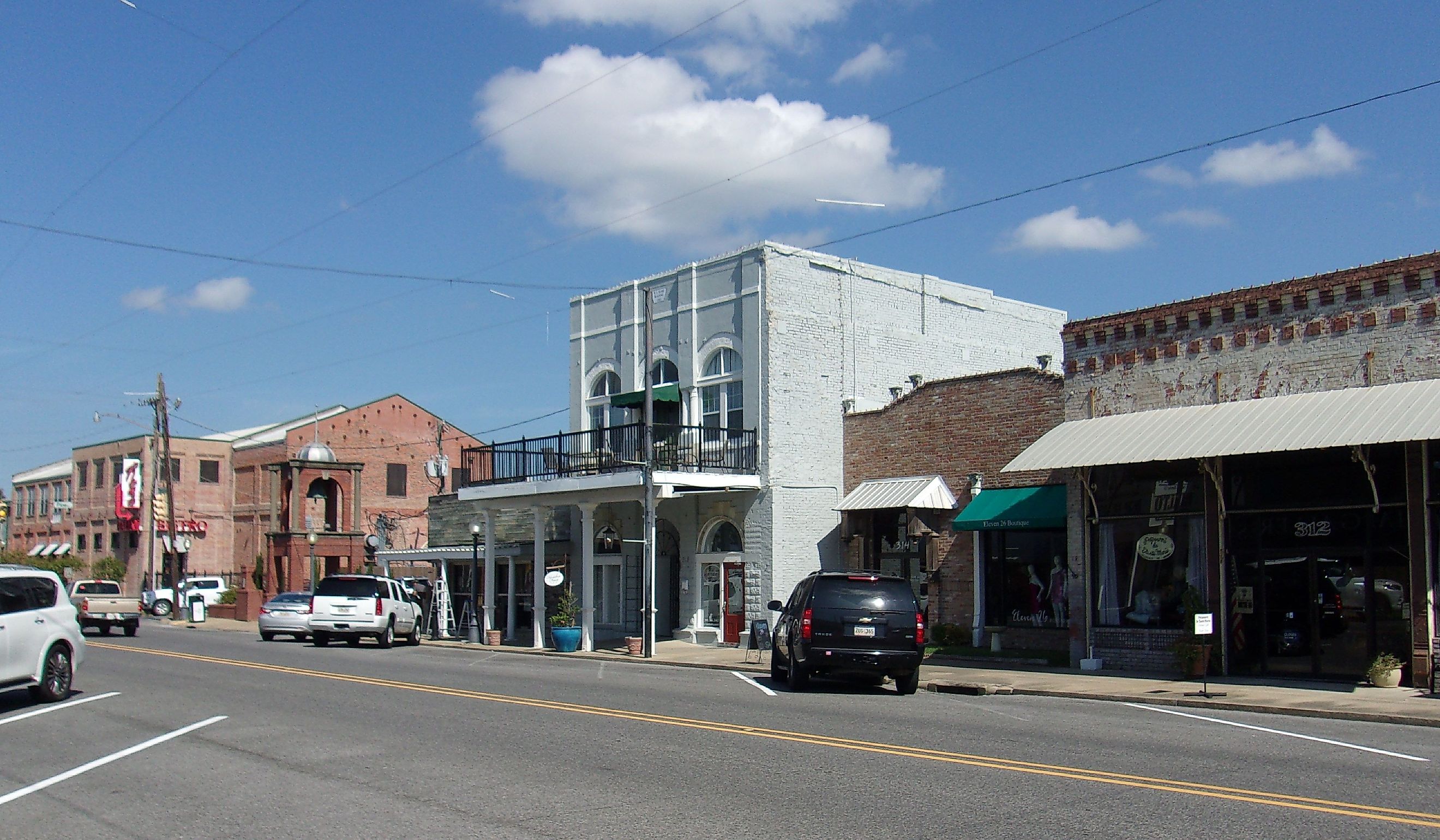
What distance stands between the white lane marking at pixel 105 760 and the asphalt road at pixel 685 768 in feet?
0.20

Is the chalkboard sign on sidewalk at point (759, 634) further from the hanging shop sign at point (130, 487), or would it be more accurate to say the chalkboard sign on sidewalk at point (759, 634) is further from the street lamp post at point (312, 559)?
the hanging shop sign at point (130, 487)

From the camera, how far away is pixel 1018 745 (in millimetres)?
11789

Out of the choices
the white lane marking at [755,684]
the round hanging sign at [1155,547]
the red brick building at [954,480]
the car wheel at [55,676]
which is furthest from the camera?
the red brick building at [954,480]

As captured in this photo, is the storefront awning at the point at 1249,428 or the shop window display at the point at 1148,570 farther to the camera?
the shop window display at the point at 1148,570

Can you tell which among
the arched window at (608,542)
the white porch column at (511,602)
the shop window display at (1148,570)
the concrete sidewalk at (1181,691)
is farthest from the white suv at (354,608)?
the shop window display at (1148,570)

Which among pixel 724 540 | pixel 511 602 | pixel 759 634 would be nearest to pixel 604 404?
pixel 724 540

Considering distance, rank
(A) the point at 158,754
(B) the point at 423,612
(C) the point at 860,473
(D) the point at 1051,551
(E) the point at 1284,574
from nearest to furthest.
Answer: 1. (A) the point at 158,754
2. (E) the point at 1284,574
3. (D) the point at 1051,551
4. (C) the point at 860,473
5. (B) the point at 423,612

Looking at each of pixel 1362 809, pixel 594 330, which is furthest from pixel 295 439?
pixel 1362 809

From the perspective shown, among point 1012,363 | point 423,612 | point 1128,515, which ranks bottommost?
point 423,612

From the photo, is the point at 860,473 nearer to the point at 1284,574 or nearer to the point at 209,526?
the point at 1284,574

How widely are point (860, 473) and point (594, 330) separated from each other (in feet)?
29.6

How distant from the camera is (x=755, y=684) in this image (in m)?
19.5

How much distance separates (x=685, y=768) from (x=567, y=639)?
1979 cm

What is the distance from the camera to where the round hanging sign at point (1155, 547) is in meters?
20.9
